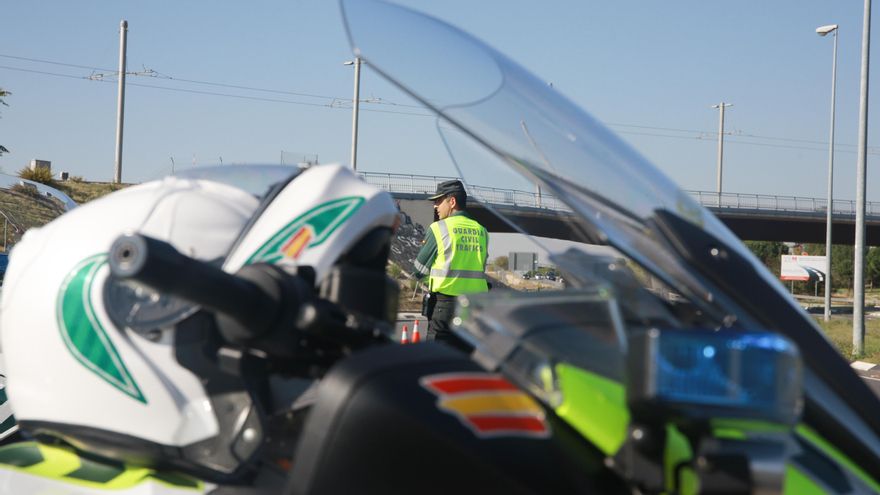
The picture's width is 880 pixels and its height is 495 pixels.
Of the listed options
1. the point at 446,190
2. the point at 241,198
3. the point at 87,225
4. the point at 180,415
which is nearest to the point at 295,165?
the point at 241,198

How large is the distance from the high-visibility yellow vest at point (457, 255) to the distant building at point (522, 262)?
4957 mm

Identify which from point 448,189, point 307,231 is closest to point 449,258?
point 448,189

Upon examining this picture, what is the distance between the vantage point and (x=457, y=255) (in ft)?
23.7

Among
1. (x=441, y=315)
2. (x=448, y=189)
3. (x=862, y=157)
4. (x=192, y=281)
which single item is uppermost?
(x=862, y=157)

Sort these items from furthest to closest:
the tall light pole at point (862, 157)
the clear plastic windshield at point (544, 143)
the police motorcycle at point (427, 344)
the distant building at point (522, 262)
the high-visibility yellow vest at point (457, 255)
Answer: the tall light pole at point (862, 157) < the high-visibility yellow vest at point (457, 255) < the distant building at point (522, 262) < the clear plastic windshield at point (544, 143) < the police motorcycle at point (427, 344)

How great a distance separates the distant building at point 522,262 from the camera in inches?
75.6

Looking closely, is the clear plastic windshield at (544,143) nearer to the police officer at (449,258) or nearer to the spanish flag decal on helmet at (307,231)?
the spanish flag decal on helmet at (307,231)

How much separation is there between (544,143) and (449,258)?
18.4 feet

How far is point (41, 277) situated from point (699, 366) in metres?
1.24

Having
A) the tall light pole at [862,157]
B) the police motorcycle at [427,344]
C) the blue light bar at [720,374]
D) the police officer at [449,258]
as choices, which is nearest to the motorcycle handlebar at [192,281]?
the police motorcycle at [427,344]

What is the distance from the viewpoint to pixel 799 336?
140cm

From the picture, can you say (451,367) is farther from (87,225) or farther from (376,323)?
(87,225)

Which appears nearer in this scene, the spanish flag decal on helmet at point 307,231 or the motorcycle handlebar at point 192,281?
the motorcycle handlebar at point 192,281

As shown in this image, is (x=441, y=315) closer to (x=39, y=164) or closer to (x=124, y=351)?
(x=124, y=351)
